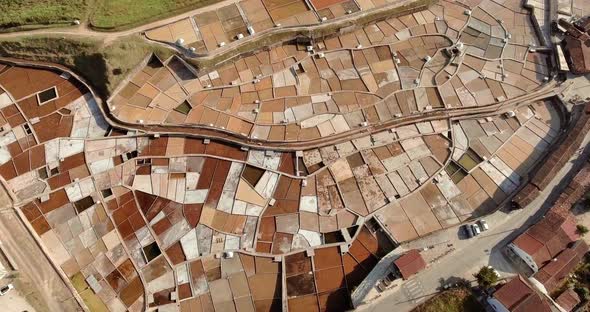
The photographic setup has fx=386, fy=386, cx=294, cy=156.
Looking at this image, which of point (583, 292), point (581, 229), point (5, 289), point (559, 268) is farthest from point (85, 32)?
point (583, 292)

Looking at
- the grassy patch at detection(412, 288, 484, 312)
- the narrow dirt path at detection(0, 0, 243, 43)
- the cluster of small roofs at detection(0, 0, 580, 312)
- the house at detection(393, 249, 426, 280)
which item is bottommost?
the grassy patch at detection(412, 288, 484, 312)

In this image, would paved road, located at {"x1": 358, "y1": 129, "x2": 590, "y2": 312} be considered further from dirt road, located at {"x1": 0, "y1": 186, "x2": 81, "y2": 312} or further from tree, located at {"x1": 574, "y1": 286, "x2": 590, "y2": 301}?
dirt road, located at {"x1": 0, "y1": 186, "x2": 81, "y2": 312}

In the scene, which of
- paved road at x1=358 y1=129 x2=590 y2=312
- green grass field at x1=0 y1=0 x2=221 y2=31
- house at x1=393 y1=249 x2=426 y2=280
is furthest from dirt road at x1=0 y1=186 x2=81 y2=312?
house at x1=393 y1=249 x2=426 y2=280

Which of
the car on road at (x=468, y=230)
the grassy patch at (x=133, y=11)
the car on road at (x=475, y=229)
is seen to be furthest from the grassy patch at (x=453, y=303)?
the grassy patch at (x=133, y=11)

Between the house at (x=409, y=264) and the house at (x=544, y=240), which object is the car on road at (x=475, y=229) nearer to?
the house at (x=544, y=240)

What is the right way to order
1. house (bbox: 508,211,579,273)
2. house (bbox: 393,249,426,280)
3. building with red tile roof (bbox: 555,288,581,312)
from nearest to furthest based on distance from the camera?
1. house (bbox: 393,249,426,280)
2. building with red tile roof (bbox: 555,288,581,312)
3. house (bbox: 508,211,579,273)

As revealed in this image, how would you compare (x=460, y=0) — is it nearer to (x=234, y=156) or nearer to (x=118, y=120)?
(x=234, y=156)
